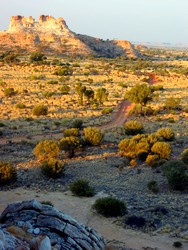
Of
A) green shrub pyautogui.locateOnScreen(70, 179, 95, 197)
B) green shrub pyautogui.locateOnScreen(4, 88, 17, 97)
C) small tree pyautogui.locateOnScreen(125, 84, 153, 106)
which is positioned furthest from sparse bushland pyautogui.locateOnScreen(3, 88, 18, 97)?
green shrub pyautogui.locateOnScreen(70, 179, 95, 197)

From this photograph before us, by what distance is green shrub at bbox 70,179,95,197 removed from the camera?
14.9 meters

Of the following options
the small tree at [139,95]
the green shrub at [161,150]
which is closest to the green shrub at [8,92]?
the small tree at [139,95]

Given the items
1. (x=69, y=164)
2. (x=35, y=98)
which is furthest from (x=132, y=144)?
(x=35, y=98)

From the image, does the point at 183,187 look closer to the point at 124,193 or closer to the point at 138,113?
the point at 124,193

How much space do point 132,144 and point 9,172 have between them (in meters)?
7.42

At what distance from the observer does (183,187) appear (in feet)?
51.0

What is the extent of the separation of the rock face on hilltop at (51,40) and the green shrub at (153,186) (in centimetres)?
7956

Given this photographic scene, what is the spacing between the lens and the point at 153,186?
1563 centimetres

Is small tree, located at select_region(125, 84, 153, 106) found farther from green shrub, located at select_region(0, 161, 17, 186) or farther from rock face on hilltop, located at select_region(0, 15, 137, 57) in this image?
rock face on hilltop, located at select_region(0, 15, 137, 57)

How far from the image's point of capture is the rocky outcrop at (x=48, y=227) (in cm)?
811

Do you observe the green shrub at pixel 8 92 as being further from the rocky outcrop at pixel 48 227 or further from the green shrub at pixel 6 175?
the rocky outcrop at pixel 48 227

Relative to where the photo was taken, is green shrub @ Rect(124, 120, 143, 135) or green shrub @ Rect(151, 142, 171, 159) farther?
green shrub @ Rect(124, 120, 143, 135)

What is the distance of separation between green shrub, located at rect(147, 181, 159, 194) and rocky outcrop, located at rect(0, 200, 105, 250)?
6581 mm

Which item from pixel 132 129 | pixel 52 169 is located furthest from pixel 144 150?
pixel 52 169
